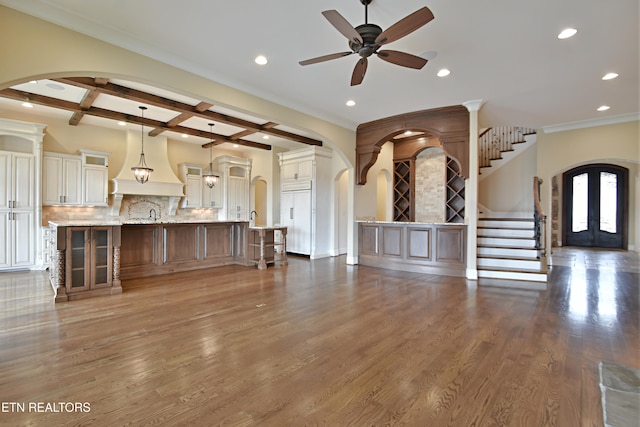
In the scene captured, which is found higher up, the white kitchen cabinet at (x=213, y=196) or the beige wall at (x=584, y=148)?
the beige wall at (x=584, y=148)

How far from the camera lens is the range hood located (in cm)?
726

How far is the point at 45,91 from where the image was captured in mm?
4930

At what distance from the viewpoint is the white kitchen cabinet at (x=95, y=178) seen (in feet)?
22.3

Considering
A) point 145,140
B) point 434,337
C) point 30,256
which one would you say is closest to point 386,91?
point 434,337

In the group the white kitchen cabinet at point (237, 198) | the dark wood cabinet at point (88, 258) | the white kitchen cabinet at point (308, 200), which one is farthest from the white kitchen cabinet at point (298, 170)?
the dark wood cabinet at point (88, 258)

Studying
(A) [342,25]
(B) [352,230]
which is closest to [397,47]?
(A) [342,25]

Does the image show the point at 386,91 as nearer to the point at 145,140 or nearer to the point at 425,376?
the point at 425,376

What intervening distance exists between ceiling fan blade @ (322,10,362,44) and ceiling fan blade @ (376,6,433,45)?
0.69 feet

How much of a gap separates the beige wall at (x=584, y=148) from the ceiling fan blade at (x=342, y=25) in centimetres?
635

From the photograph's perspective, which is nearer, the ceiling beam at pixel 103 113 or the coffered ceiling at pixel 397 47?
the coffered ceiling at pixel 397 47

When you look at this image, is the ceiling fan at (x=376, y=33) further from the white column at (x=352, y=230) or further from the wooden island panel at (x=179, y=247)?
the wooden island panel at (x=179, y=247)

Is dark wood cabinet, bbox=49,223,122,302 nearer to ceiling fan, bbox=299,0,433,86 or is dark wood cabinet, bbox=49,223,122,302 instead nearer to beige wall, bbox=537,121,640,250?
ceiling fan, bbox=299,0,433,86

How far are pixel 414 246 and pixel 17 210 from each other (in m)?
7.80

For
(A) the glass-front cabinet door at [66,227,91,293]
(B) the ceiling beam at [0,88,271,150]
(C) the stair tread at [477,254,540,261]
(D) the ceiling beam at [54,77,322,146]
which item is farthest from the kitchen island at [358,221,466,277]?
(A) the glass-front cabinet door at [66,227,91,293]
